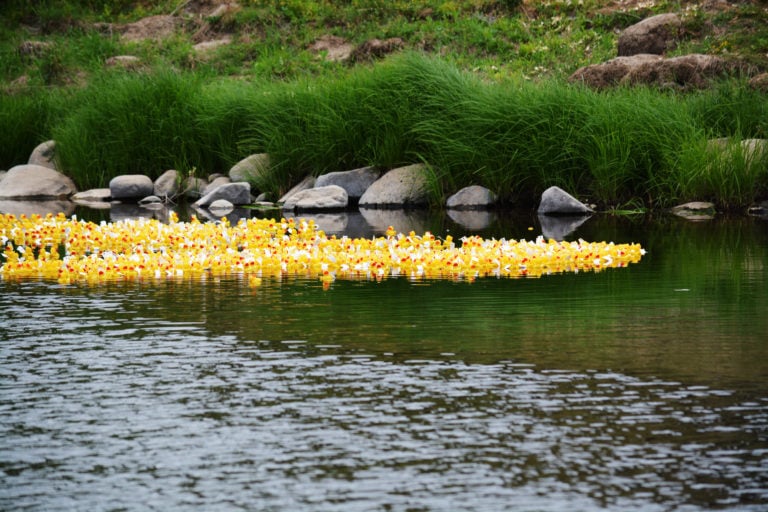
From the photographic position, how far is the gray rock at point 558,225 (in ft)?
57.0

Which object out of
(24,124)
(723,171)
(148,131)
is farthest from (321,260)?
(24,124)

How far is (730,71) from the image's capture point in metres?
25.7

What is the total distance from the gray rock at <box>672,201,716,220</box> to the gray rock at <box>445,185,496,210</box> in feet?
11.3

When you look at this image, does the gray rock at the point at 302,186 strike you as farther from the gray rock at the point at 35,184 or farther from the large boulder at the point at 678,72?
the large boulder at the point at 678,72

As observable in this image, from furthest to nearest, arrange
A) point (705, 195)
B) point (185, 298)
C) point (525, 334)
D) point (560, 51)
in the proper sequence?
point (560, 51), point (705, 195), point (185, 298), point (525, 334)

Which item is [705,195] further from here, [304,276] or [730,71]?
[304,276]

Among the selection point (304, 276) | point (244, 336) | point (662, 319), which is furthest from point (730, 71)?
point (244, 336)

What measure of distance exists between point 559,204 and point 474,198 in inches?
79.4

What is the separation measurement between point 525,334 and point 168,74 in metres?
19.3

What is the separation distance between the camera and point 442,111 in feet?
74.3

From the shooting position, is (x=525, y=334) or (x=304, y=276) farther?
(x=304, y=276)

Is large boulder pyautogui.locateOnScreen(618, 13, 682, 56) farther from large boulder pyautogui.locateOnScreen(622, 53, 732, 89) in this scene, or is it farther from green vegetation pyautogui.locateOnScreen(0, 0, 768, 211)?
large boulder pyautogui.locateOnScreen(622, 53, 732, 89)

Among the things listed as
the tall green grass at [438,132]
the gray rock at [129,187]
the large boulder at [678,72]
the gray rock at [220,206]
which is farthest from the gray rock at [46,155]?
the large boulder at [678,72]

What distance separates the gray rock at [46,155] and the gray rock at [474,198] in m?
10.8
